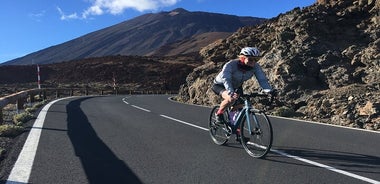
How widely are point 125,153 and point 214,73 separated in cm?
1916

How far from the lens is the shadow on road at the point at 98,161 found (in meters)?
6.39

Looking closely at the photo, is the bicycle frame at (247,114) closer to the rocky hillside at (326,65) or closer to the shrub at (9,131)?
the shrub at (9,131)

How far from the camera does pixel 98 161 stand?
7.50m

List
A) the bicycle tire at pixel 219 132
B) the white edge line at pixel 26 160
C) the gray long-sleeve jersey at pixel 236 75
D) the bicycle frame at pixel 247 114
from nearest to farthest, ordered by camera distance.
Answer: the white edge line at pixel 26 160 → the bicycle frame at pixel 247 114 → the gray long-sleeve jersey at pixel 236 75 → the bicycle tire at pixel 219 132

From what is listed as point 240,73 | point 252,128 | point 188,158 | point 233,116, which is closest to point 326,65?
point 233,116

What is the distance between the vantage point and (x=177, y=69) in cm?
7731

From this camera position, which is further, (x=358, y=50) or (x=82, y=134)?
(x=358, y=50)

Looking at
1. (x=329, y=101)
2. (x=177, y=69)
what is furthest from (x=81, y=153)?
(x=177, y=69)

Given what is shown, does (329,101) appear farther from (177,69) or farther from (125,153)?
(177,69)

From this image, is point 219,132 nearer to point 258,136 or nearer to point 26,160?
point 258,136

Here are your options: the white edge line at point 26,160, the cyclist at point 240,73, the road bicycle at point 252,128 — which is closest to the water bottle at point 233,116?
the road bicycle at point 252,128

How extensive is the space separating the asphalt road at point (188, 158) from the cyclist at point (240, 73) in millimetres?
1029

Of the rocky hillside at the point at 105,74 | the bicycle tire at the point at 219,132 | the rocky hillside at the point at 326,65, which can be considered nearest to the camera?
the bicycle tire at the point at 219,132

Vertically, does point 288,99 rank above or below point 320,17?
below
